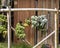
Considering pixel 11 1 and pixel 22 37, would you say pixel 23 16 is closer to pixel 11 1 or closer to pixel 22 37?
pixel 11 1

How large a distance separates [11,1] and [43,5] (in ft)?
4.00

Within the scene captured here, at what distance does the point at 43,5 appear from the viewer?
1035cm

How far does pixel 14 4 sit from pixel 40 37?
5.46 ft

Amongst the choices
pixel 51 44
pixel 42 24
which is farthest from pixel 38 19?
pixel 51 44

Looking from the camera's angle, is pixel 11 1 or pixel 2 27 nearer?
pixel 2 27

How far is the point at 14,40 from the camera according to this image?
10.6 meters

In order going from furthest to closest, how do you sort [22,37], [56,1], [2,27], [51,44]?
[56,1]
[51,44]
[2,27]
[22,37]

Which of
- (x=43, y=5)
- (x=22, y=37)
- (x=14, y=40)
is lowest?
(x=14, y=40)

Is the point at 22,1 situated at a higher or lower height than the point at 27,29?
higher

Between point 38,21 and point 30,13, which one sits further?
point 30,13

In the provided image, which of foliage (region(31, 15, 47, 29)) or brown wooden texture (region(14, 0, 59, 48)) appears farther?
brown wooden texture (region(14, 0, 59, 48))

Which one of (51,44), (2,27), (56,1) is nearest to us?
(2,27)

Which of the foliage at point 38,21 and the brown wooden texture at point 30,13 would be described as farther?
the brown wooden texture at point 30,13

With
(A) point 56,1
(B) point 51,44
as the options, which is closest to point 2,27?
(B) point 51,44
